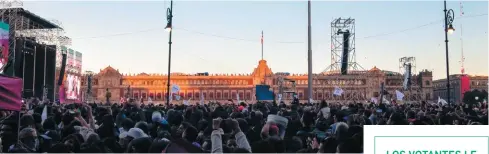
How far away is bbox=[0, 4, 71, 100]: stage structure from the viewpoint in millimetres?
35169

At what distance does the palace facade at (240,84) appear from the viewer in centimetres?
10812

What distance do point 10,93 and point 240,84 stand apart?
358ft

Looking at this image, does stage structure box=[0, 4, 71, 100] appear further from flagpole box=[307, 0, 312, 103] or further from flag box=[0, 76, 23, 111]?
flag box=[0, 76, 23, 111]

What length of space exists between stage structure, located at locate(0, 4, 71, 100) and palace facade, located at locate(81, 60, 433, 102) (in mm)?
61517

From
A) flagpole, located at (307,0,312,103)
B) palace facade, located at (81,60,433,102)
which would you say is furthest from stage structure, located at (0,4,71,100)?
palace facade, located at (81,60,433,102)

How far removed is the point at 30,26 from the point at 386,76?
8331 cm

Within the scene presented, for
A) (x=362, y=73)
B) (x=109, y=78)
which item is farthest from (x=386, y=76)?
(x=109, y=78)

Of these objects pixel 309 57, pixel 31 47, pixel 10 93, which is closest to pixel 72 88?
pixel 31 47

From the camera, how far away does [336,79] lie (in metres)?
108

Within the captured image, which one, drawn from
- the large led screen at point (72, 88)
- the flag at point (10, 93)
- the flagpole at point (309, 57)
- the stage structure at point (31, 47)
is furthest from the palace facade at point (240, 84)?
the flag at point (10, 93)

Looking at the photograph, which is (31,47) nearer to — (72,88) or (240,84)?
(72,88)

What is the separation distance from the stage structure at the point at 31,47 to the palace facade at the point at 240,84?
61.5 meters

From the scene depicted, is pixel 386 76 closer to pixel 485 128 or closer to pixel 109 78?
pixel 109 78

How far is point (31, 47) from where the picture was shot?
39719 millimetres
